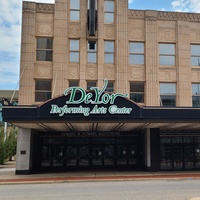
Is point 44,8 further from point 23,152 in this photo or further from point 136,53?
point 23,152

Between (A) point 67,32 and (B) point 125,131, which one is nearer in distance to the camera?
(A) point 67,32

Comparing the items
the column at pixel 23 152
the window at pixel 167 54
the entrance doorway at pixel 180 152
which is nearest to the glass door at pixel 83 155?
the column at pixel 23 152

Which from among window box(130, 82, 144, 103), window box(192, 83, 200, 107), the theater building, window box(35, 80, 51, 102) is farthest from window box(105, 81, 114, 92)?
window box(192, 83, 200, 107)

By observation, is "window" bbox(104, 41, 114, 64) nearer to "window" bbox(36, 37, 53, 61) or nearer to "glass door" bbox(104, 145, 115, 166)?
"window" bbox(36, 37, 53, 61)

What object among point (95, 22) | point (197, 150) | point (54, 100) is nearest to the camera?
point (54, 100)

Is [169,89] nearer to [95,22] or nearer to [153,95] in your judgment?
[153,95]

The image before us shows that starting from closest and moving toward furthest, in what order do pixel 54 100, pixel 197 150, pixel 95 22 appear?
pixel 54 100 → pixel 95 22 → pixel 197 150

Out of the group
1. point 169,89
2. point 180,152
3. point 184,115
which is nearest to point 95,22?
point 169,89

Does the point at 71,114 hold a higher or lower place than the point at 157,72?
lower

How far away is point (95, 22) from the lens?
77.0 feet

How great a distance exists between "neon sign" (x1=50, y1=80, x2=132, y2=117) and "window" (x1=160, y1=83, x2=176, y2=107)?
6.93 metres

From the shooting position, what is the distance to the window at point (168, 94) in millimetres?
24125

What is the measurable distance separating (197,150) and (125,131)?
20.4ft

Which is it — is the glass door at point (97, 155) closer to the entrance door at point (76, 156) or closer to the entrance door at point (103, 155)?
the entrance door at point (103, 155)
